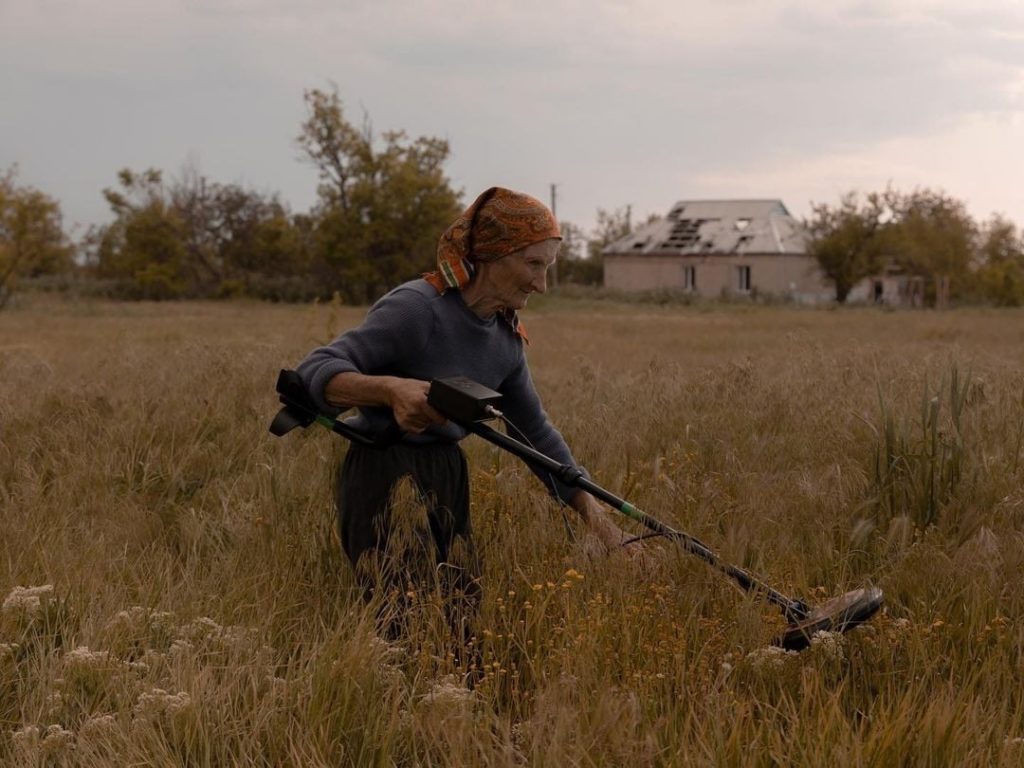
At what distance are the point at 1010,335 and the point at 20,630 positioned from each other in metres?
21.5

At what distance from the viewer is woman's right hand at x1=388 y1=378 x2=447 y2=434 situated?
309 cm

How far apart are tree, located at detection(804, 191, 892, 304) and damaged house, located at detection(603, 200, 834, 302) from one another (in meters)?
1.43

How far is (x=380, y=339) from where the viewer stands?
3352mm

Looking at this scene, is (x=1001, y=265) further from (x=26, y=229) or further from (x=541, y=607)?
(x=541, y=607)

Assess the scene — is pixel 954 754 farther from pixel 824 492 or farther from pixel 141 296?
pixel 141 296

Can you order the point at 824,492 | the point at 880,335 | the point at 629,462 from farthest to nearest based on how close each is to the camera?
1. the point at 880,335
2. the point at 629,462
3. the point at 824,492

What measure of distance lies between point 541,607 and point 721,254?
6130cm

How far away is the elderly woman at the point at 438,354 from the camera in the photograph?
3.33 meters

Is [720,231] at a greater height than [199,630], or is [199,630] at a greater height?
[720,231]

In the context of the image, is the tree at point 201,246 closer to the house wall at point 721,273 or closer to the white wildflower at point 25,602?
the house wall at point 721,273

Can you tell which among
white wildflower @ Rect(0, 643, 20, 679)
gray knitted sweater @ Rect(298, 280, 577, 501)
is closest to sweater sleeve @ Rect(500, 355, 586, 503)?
gray knitted sweater @ Rect(298, 280, 577, 501)

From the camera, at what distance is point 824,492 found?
4.22m

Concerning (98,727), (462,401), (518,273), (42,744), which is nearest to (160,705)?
(98,727)

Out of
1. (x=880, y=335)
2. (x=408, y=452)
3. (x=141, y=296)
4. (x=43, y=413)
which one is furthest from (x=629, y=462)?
(x=141, y=296)
